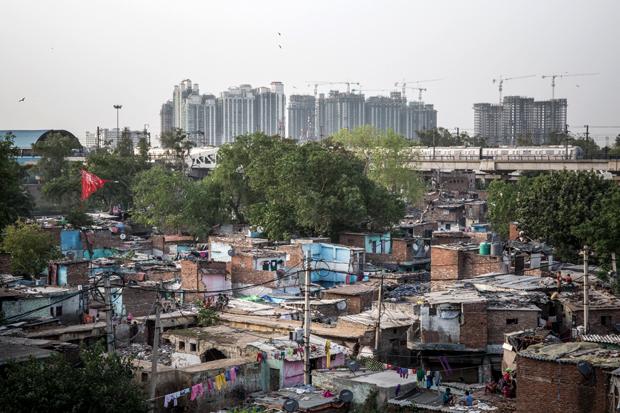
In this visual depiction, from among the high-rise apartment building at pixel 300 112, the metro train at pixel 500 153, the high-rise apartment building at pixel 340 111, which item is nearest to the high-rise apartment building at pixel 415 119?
the high-rise apartment building at pixel 340 111

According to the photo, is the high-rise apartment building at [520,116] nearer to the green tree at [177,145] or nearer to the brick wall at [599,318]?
the green tree at [177,145]

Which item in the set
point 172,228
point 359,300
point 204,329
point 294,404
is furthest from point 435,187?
point 294,404

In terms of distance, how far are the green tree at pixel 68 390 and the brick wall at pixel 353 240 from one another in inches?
786

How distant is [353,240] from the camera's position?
108ft

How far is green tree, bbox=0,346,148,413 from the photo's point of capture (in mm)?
12219

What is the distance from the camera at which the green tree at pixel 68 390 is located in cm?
1222

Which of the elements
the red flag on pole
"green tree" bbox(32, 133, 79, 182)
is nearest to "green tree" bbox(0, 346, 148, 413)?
the red flag on pole

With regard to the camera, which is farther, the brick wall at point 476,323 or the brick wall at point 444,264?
the brick wall at point 444,264

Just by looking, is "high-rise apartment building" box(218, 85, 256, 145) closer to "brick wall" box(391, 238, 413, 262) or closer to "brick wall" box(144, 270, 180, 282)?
"brick wall" box(391, 238, 413, 262)

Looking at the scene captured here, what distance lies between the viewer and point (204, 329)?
60.8 ft

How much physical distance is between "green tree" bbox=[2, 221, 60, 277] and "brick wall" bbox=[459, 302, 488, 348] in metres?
12.2

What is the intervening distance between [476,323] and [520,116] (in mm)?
131319

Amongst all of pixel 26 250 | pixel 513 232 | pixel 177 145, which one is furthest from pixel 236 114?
pixel 26 250

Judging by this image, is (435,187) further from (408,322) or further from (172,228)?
(408,322)
